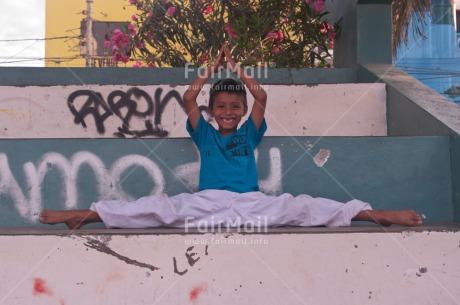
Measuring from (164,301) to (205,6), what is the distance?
5.15 m

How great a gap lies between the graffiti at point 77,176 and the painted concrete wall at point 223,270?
633 millimetres

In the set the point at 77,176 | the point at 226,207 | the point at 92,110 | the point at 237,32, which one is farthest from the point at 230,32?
the point at 226,207

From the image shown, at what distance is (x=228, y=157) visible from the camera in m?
3.20

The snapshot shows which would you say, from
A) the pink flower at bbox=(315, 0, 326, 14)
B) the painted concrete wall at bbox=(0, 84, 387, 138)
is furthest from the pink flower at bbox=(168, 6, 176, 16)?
the painted concrete wall at bbox=(0, 84, 387, 138)

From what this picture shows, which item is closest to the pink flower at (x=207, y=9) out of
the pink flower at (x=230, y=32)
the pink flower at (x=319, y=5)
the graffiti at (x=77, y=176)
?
the pink flower at (x=230, y=32)

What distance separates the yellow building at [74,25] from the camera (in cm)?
2191

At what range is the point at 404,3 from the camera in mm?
6531

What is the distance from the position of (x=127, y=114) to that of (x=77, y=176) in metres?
1.21

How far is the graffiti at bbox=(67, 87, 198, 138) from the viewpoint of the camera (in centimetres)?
425

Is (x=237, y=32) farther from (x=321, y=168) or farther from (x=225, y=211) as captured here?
(x=225, y=211)

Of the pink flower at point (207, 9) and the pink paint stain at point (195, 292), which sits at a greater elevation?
the pink flower at point (207, 9)

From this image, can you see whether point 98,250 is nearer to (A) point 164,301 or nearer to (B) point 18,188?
(A) point 164,301

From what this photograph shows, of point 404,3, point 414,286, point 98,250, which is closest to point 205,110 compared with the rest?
point 98,250

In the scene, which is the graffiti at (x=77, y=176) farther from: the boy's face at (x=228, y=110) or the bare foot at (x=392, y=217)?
the bare foot at (x=392, y=217)
